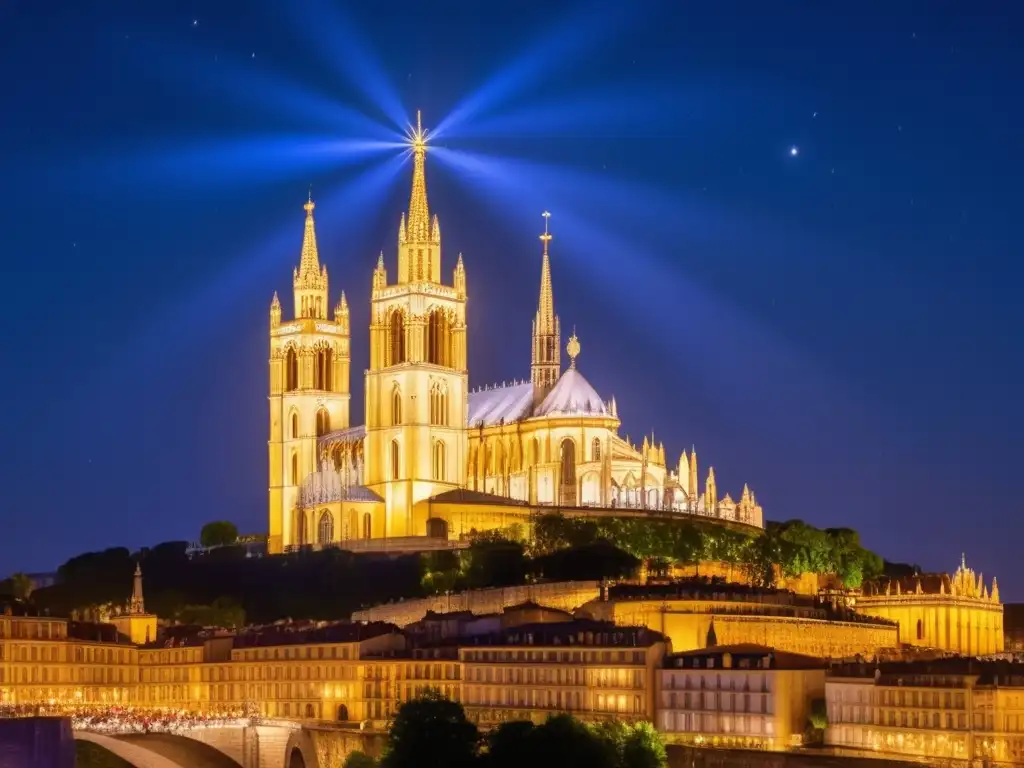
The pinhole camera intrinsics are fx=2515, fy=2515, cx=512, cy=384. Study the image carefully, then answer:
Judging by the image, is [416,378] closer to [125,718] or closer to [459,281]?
[459,281]

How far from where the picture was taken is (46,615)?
9050 centimetres

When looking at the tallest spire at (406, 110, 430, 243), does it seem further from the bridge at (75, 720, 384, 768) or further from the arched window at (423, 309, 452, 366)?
the bridge at (75, 720, 384, 768)

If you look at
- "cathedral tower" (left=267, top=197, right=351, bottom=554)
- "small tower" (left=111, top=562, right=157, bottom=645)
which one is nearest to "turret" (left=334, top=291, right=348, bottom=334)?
"cathedral tower" (left=267, top=197, right=351, bottom=554)

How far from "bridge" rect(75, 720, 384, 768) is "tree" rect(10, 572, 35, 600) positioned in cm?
3526

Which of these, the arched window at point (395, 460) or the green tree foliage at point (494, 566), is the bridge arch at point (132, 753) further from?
the arched window at point (395, 460)

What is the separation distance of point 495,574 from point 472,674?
19391 millimetres

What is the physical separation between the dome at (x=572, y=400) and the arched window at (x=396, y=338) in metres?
6.77

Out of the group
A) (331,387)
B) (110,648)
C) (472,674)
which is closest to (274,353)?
(331,387)

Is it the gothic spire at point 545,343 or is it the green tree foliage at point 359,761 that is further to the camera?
the gothic spire at point 545,343

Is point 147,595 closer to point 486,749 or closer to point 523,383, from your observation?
point 523,383

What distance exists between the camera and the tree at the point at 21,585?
108875 millimetres

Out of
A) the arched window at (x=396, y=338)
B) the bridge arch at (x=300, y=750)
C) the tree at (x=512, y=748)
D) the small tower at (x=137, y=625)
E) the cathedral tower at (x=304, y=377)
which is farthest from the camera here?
the cathedral tower at (x=304, y=377)

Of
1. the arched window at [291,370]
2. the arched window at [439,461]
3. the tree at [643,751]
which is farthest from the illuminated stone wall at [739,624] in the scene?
the arched window at [291,370]

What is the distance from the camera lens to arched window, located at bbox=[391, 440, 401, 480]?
366ft
